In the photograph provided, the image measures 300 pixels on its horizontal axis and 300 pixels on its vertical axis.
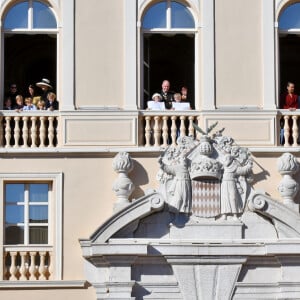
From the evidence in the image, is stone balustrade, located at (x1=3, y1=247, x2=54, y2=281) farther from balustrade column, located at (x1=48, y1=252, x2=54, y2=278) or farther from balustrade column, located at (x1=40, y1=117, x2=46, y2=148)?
balustrade column, located at (x1=40, y1=117, x2=46, y2=148)

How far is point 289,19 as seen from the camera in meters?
40.6

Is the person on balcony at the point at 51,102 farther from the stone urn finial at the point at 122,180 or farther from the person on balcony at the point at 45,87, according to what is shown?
the stone urn finial at the point at 122,180

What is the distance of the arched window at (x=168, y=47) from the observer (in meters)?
40.4

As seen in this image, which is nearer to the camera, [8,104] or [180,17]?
[8,104]

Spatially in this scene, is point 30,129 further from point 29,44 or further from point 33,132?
point 29,44

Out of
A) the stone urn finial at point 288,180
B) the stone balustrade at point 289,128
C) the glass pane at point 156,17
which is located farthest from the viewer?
the glass pane at point 156,17

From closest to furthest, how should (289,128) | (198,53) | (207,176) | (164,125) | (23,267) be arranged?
(207,176), (23,267), (164,125), (289,128), (198,53)

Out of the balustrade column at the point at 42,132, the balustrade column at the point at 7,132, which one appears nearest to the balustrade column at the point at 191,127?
the balustrade column at the point at 42,132

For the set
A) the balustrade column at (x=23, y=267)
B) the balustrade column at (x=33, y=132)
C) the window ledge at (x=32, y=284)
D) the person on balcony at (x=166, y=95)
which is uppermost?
the person on balcony at (x=166, y=95)

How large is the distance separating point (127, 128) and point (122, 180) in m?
1.11

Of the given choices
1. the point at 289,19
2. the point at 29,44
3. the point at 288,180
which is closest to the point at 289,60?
the point at 289,19

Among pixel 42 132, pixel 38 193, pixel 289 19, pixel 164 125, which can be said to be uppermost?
pixel 289 19

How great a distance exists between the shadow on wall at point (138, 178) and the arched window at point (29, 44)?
3.04 meters

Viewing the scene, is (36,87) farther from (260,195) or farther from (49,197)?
(260,195)
